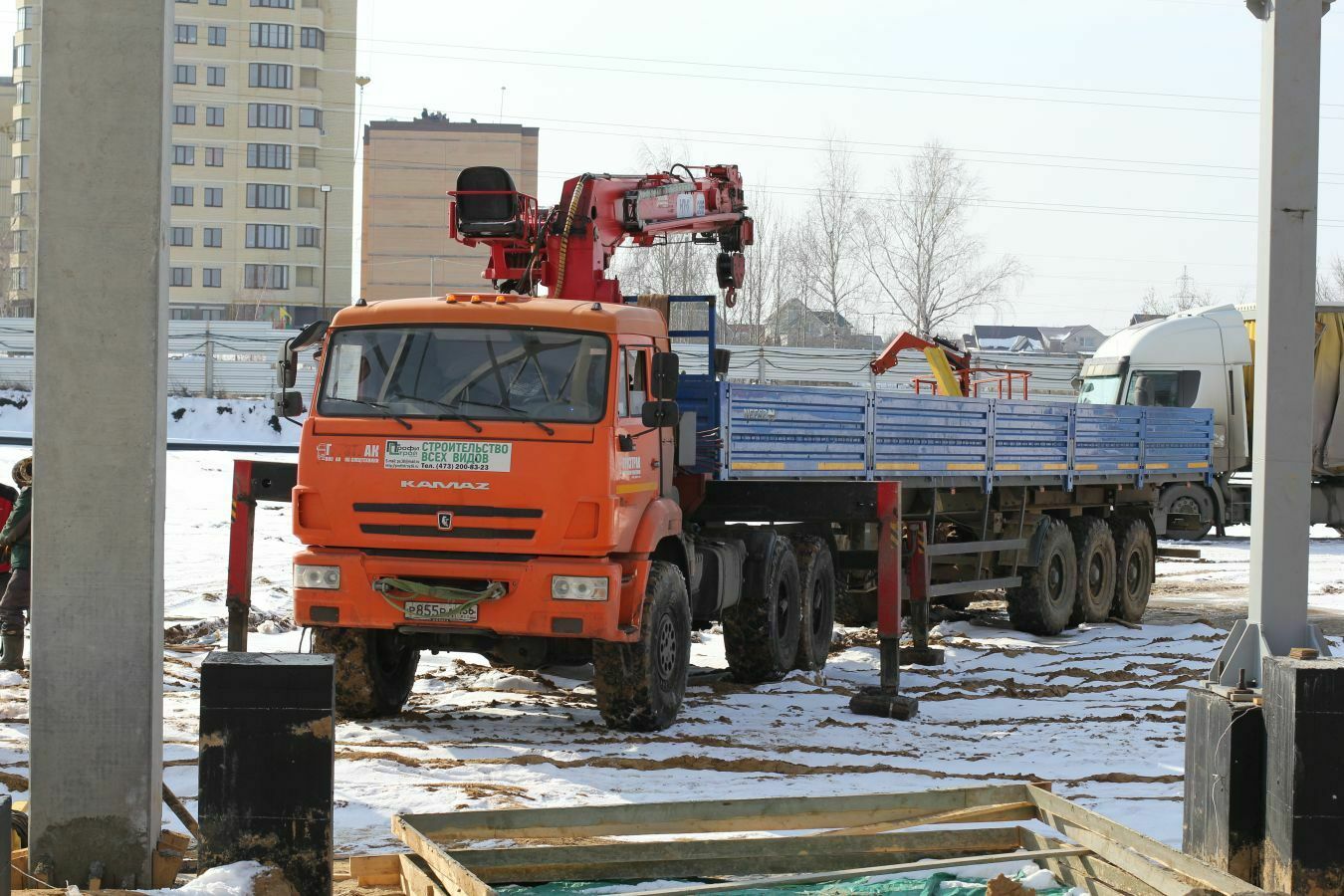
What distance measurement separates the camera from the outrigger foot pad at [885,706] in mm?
10625

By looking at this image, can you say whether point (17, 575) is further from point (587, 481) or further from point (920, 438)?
point (920, 438)

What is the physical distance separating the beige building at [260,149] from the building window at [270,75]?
0.05 m

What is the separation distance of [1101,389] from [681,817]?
1948cm

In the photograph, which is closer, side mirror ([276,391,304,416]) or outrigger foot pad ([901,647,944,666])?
side mirror ([276,391,304,416])

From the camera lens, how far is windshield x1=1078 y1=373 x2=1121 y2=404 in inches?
968

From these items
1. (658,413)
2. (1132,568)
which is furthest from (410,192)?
(658,413)

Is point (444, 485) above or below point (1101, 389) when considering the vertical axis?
below

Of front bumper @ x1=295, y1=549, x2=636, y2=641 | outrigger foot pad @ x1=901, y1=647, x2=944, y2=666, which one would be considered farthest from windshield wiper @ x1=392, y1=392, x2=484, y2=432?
outrigger foot pad @ x1=901, y1=647, x2=944, y2=666

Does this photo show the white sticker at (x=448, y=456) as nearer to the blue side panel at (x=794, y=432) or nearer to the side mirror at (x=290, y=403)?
the side mirror at (x=290, y=403)

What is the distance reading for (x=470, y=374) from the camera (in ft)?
31.0

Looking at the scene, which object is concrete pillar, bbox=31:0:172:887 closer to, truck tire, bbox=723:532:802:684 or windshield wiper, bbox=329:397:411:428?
windshield wiper, bbox=329:397:411:428

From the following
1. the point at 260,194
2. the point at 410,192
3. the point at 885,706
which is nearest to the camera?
the point at 885,706

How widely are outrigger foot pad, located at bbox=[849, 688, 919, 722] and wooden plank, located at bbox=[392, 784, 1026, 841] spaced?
3573 mm

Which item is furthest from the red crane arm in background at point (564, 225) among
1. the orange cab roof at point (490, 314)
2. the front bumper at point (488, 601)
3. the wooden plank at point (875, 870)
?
the wooden plank at point (875, 870)
